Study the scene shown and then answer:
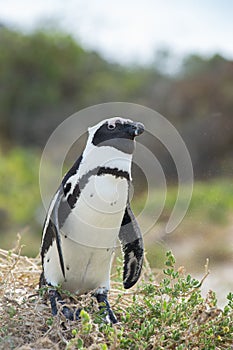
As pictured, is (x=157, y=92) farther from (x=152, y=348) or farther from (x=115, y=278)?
(x=152, y=348)

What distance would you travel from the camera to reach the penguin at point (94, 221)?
1324 millimetres

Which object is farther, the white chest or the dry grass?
the white chest

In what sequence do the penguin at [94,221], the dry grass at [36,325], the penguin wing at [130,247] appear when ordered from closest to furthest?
the dry grass at [36,325] → the penguin at [94,221] → the penguin wing at [130,247]

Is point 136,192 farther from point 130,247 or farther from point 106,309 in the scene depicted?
point 106,309

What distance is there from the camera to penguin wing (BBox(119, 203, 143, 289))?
4.85 feet

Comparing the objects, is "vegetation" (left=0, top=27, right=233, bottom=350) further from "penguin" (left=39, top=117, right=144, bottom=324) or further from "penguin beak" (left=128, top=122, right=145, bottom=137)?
"penguin beak" (left=128, top=122, right=145, bottom=137)

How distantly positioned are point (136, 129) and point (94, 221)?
0.71 ft

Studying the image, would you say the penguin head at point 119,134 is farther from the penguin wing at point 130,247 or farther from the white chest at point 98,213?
the penguin wing at point 130,247

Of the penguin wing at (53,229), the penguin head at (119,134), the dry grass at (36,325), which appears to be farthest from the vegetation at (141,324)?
the penguin head at (119,134)

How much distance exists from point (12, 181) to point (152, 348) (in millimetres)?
4600

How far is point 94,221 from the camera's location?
136cm

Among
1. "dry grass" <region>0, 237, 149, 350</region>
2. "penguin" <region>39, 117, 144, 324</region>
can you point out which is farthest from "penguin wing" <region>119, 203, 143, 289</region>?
"dry grass" <region>0, 237, 149, 350</region>

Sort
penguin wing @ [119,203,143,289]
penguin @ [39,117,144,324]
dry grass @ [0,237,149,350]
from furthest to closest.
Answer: penguin wing @ [119,203,143,289] < penguin @ [39,117,144,324] < dry grass @ [0,237,149,350]

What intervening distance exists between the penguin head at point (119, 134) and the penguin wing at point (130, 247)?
0.19m
